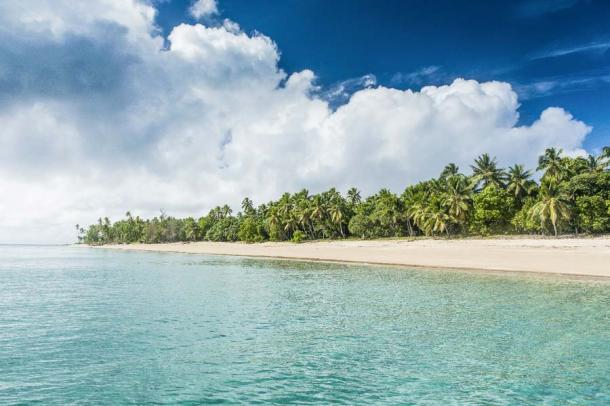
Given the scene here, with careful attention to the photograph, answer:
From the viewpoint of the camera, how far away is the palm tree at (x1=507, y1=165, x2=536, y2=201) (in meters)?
73.8

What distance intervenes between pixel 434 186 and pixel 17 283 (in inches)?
2836

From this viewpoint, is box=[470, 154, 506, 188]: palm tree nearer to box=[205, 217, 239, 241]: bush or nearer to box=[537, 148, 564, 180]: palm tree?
box=[537, 148, 564, 180]: palm tree

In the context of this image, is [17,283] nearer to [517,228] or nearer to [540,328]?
[540,328]

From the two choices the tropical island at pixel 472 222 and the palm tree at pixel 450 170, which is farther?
the palm tree at pixel 450 170

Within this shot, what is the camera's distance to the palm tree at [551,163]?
71.2 m

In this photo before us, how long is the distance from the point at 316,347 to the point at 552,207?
5554cm

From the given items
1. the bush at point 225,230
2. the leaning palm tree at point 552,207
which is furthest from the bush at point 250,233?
the leaning palm tree at point 552,207

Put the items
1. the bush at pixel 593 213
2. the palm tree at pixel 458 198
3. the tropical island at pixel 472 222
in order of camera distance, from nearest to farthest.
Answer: the tropical island at pixel 472 222 → the bush at pixel 593 213 → the palm tree at pixel 458 198

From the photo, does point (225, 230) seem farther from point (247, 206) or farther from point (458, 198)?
point (458, 198)

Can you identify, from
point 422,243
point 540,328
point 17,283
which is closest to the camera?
point 540,328

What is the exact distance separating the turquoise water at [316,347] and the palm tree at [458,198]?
48.0 metres

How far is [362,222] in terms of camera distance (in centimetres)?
9188

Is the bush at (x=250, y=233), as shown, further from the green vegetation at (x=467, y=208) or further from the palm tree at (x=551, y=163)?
the palm tree at (x=551, y=163)

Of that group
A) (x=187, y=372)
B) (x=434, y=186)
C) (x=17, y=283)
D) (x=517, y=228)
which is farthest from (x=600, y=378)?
(x=434, y=186)
